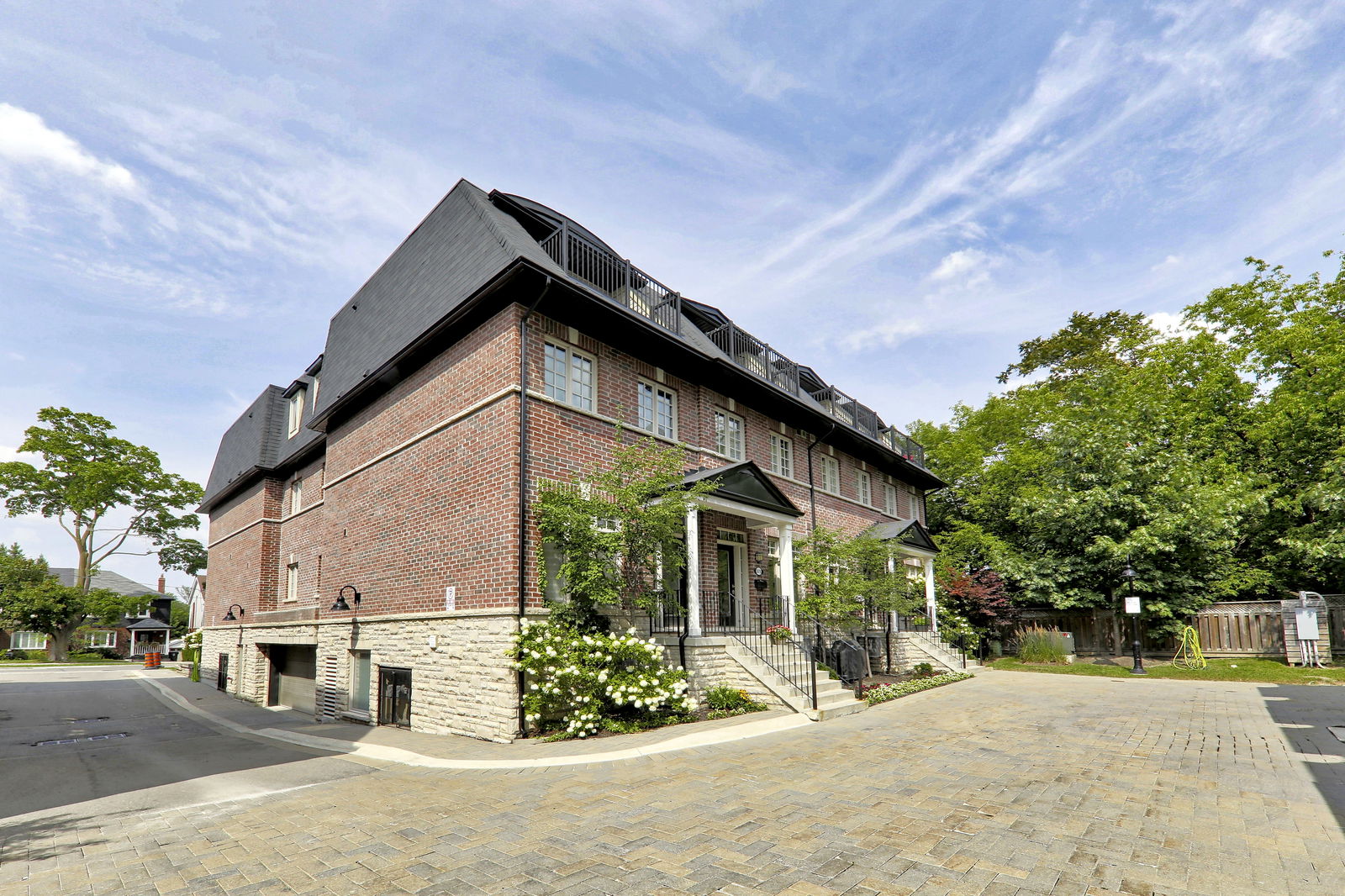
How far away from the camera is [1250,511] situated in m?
20.6

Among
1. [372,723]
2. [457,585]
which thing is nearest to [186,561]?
[372,723]

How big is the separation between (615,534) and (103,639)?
6466 centimetres

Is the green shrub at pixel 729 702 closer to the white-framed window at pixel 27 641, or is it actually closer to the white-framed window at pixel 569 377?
the white-framed window at pixel 569 377

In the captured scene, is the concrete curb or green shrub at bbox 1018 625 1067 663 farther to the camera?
green shrub at bbox 1018 625 1067 663

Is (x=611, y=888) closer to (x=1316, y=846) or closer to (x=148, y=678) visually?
(x=1316, y=846)

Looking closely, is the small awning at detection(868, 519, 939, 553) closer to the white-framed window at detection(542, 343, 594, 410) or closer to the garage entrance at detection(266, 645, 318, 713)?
the white-framed window at detection(542, 343, 594, 410)

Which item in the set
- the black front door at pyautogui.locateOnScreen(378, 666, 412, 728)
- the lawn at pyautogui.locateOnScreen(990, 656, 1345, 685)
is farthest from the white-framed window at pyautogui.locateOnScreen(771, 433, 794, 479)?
the black front door at pyautogui.locateOnScreen(378, 666, 412, 728)

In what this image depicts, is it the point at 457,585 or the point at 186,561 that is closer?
the point at 457,585

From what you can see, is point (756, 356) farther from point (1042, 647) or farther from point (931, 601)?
point (1042, 647)

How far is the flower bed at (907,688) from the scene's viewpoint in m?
12.6

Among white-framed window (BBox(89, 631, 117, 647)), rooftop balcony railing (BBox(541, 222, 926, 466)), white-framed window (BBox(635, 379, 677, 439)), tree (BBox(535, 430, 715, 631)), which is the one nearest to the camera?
tree (BBox(535, 430, 715, 631))

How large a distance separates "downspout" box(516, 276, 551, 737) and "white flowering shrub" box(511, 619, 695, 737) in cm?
14

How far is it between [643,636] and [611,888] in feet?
24.7

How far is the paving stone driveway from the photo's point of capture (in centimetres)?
443
